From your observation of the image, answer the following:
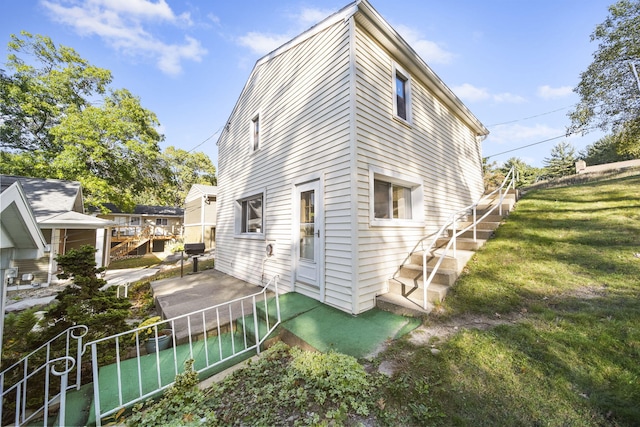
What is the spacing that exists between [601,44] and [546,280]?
17420 mm

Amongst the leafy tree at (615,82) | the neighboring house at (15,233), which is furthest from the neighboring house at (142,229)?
the leafy tree at (615,82)

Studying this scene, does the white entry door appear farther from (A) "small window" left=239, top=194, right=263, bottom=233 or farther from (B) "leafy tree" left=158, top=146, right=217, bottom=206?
(B) "leafy tree" left=158, top=146, right=217, bottom=206

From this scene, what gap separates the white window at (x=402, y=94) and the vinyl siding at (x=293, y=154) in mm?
1754

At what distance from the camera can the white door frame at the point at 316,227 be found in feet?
15.0

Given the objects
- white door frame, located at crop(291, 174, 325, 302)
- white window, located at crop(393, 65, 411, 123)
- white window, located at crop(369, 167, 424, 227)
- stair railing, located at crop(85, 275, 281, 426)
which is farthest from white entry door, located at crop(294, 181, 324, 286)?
white window, located at crop(393, 65, 411, 123)

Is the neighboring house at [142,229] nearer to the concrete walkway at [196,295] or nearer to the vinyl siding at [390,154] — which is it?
the concrete walkway at [196,295]

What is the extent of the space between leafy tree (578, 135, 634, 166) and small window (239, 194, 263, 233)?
41155 millimetres

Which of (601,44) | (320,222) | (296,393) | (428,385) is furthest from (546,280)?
(601,44)

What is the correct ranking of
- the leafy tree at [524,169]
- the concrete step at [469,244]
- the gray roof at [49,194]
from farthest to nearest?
the leafy tree at [524,169] → the gray roof at [49,194] → the concrete step at [469,244]

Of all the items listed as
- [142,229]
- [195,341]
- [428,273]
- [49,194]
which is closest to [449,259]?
[428,273]

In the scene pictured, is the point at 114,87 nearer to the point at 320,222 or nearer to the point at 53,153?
the point at 53,153

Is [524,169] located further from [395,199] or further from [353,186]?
[353,186]

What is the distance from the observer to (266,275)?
621 cm

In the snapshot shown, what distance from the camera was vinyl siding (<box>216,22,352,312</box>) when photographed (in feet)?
14.2
